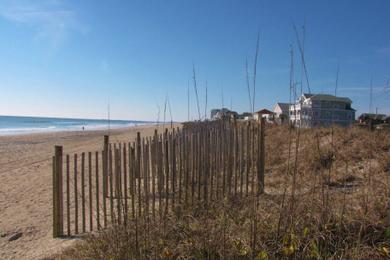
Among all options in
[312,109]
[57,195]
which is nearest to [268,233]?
[312,109]

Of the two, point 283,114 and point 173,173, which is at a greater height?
point 283,114

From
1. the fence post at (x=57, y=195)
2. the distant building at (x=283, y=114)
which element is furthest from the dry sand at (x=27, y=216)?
the distant building at (x=283, y=114)

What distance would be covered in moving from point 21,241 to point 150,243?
114 inches

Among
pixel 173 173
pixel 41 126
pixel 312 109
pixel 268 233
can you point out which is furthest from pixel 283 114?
pixel 41 126

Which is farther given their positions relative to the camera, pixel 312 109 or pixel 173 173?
pixel 173 173

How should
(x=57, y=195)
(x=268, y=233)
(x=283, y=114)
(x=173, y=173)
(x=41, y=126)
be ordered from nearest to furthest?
1. (x=268, y=233)
2. (x=173, y=173)
3. (x=57, y=195)
4. (x=283, y=114)
5. (x=41, y=126)

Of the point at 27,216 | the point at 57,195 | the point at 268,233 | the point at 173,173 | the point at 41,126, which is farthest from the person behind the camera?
the point at 41,126

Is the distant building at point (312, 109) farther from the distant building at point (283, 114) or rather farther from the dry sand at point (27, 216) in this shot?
the dry sand at point (27, 216)

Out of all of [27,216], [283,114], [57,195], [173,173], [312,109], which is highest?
[283,114]

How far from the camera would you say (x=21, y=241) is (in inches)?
214

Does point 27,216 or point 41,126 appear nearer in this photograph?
point 27,216

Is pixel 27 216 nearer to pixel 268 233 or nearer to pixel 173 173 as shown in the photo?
pixel 173 173

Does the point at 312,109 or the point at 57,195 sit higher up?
the point at 312,109

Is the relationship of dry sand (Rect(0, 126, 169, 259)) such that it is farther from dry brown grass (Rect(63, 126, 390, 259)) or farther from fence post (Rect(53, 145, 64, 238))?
dry brown grass (Rect(63, 126, 390, 259))
